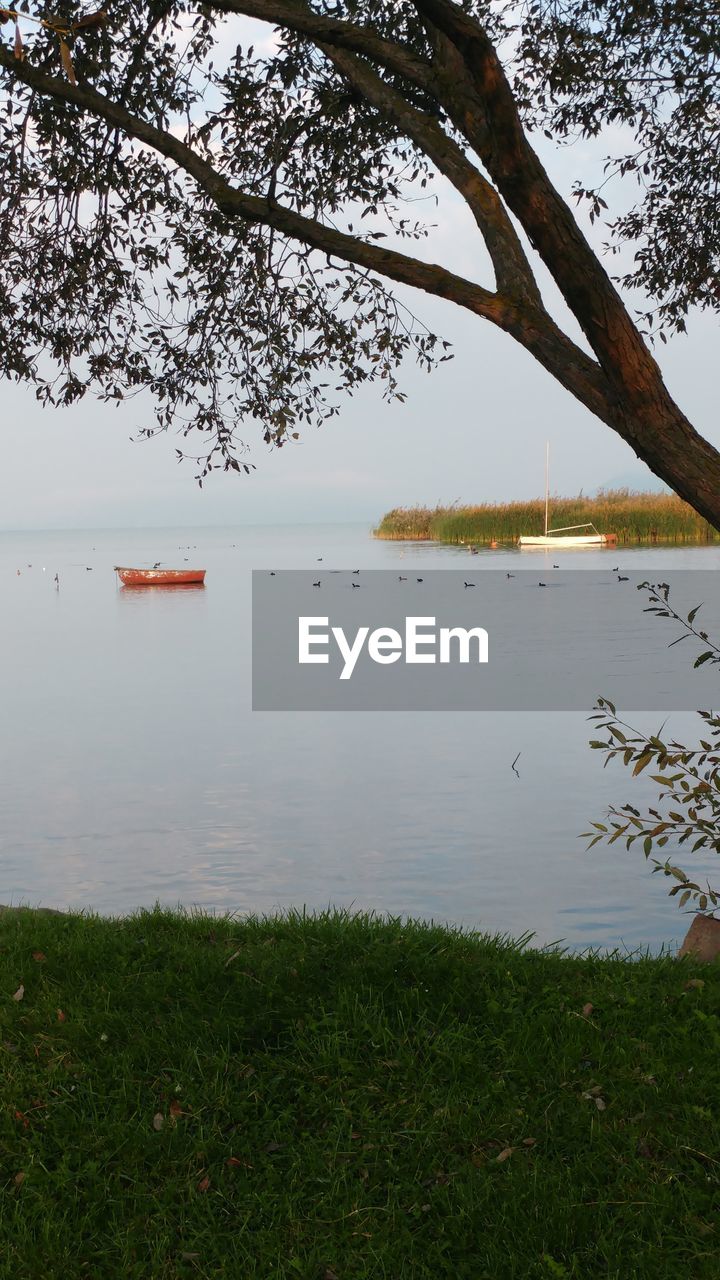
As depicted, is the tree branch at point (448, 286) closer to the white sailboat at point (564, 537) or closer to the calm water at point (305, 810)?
the calm water at point (305, 810)

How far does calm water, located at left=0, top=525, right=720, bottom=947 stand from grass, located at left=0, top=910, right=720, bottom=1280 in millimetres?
2319

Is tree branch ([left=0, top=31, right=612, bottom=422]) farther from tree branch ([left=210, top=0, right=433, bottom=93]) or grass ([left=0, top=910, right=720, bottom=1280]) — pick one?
grass ([left=0, top=910, right=720, bottom=1280])

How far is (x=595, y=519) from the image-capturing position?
228ft

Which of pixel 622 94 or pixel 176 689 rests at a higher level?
pixel 622 94

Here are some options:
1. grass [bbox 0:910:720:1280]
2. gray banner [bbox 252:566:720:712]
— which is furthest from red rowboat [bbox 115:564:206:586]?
grass [bbox 0:910:720:1280]

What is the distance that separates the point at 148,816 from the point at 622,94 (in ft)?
33.3

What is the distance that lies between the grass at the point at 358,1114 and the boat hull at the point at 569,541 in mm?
62904

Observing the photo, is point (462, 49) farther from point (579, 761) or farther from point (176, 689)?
point (176, 689)

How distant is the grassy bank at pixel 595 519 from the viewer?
62438 mm

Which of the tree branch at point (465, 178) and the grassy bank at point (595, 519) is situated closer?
the tree branch at point (465, 178)

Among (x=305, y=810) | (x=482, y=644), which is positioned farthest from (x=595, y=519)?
(x=305, y=810)

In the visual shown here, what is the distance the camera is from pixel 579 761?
59.9ft

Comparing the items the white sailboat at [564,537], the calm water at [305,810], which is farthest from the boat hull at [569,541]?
the calm water at [305,810]

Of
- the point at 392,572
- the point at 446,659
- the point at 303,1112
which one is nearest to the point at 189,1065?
the point at 303,1112
